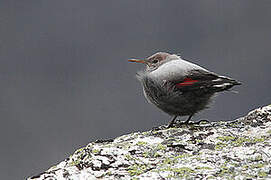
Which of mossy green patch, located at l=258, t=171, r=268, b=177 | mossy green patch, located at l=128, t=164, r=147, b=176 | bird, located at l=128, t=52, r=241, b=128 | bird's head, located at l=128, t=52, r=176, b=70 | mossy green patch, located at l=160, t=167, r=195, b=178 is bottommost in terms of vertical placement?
mossy green patch, located at l=128, t=164, r=147, b=176

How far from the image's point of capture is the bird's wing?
17.6 feet

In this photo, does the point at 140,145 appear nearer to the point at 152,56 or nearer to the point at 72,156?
the point at 72,156

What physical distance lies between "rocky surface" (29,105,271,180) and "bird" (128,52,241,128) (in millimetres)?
782

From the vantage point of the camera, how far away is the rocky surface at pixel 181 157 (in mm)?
3351

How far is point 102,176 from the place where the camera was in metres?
3.56

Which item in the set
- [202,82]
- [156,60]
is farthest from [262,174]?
[156,60]

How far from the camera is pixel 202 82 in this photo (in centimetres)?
536

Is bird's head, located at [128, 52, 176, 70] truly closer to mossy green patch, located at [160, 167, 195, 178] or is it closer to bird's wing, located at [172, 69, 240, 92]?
bird's wing, located at [172, 69, 240, 92]

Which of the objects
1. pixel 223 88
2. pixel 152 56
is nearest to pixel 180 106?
pixel 223 88

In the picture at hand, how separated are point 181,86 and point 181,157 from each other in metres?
1.74

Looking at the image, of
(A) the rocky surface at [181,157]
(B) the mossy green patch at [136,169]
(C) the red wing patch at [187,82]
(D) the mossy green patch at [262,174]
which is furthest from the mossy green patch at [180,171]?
(C) the red wing patch at [187,82]

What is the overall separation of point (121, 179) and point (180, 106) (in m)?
2.36

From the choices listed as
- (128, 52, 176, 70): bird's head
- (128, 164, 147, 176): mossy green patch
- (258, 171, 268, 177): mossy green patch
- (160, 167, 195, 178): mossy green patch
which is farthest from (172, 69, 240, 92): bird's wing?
(258, 171, 268, 177): mossy green patch

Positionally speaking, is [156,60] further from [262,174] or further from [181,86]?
[262,174]
